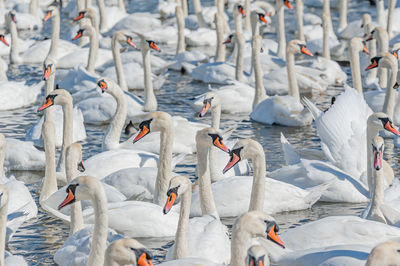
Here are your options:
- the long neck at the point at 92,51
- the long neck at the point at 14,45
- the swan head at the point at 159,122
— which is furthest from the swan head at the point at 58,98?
the long neck at the point at 14,45

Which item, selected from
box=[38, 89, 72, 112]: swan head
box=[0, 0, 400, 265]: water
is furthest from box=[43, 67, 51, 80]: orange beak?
box=[38, 89, 72, 112]: swan head

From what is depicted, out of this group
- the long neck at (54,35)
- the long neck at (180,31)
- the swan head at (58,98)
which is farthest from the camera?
the long neck at (180,31)

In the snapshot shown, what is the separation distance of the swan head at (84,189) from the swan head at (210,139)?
1.89m

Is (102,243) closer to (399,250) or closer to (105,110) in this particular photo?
(399,250)

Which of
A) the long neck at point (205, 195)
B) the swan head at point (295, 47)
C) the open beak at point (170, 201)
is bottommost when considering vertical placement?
the swan head at point (295, 47)

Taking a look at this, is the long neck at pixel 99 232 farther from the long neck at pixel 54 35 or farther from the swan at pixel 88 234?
the long neck at pixel 54 35

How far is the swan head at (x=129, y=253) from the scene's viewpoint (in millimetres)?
5750

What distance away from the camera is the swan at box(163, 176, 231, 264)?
731cm

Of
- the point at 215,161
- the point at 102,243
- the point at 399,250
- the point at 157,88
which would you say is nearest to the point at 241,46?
the point at 157,88

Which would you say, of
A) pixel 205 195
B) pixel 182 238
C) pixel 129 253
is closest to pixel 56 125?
pixel 205 195

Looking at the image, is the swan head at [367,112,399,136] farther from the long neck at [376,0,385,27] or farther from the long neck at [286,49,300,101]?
the long neck at [376,0,385,27]

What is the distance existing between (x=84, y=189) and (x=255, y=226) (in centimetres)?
158

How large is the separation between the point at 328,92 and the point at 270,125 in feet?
9.11

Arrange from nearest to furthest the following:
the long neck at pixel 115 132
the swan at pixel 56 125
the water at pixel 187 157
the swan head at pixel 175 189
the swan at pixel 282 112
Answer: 1. the swan head at pixel 175 189
2. the water at pixel 187 157
3. the long neck at pixel 115 132
4. the swan at pixel 56 125
5. the swan at pixel 282 112
